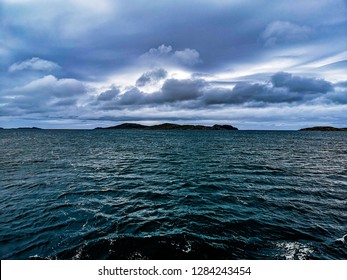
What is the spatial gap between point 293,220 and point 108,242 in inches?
556

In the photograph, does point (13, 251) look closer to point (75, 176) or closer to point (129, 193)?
point (129, 193)

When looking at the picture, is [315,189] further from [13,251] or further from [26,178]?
[26,178]

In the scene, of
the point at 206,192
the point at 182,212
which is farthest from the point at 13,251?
the point at 206,192

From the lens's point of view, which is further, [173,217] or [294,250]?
[173,217]

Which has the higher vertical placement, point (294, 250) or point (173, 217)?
point (173, 217)

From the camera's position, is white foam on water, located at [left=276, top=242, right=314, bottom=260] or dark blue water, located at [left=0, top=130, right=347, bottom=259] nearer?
white foam on water, located at [left=276, top=242, right=314, bottom=260]

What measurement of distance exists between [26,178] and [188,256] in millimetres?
29387

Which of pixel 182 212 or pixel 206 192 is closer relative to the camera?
pixel 182 212

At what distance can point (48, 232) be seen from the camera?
15.0m

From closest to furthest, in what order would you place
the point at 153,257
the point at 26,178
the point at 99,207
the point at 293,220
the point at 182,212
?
the point at 153,257, the point at 293,220, the point at 182,212, the point at 99,207, the point at 26,178

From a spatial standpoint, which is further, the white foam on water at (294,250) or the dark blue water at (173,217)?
the dark blue water at (173,217)

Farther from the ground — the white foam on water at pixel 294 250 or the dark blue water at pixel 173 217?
the dark blue water at pixel 173 217

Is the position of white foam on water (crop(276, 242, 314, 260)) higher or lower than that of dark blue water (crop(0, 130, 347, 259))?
lower

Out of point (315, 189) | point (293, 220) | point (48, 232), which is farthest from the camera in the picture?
point (315, 189)
